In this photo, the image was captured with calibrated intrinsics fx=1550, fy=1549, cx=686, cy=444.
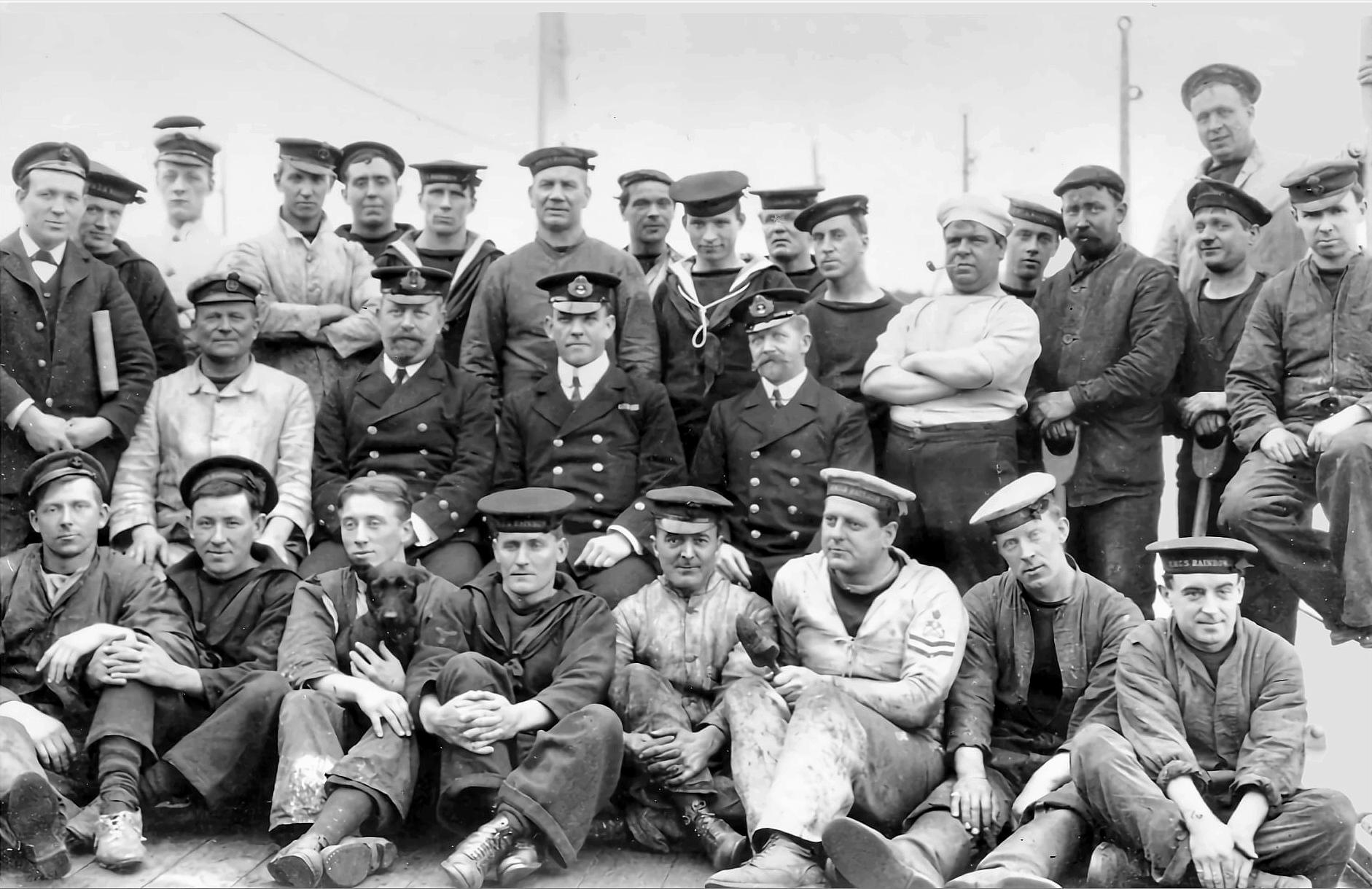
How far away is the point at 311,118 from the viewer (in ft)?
26.7

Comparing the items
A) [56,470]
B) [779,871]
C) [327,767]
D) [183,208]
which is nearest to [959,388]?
[779,871]

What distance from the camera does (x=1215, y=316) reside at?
6895 millimetres

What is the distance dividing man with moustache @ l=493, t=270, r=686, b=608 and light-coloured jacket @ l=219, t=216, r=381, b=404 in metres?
1.03

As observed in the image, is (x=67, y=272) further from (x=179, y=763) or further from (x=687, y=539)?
(x=687, y=539)

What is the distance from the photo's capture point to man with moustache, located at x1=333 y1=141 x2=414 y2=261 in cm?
776

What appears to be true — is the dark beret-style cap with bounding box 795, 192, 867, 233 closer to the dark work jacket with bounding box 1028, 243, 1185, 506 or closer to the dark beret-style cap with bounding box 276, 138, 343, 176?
the dark work jacket with bounding box 1028, 243, 1185, 506

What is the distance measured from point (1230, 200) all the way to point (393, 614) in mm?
4013

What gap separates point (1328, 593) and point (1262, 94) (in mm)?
2536

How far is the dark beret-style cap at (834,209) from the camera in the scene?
6875 millimetres

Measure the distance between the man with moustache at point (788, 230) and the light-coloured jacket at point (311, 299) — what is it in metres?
1.89

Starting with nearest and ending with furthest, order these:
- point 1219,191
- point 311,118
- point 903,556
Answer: point 903,556, point 1219,191, point 311,118

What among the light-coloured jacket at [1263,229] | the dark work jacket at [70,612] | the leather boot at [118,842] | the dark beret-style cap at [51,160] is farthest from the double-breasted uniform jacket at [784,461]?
the dark beret-style cap at [51,160]

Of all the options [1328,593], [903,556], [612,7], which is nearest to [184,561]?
[903,556]

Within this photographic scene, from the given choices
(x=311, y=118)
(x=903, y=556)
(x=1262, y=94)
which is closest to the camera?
(x=903, y=556)
